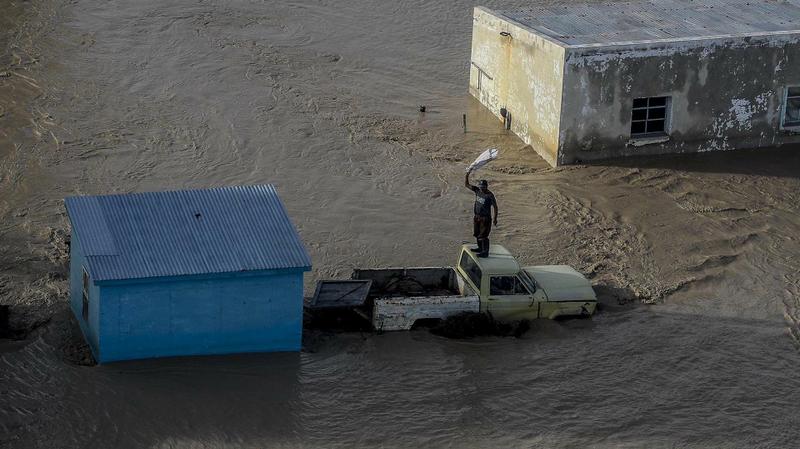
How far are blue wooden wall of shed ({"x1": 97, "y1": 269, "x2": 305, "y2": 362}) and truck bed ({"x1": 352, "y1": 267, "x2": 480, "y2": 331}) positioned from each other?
1317mm

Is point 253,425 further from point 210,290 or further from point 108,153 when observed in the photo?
point 108,153

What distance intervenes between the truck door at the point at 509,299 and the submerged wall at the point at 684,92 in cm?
667

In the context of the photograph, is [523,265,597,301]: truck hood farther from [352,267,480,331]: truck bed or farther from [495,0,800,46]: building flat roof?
[495,0,800,46]: building flat roof

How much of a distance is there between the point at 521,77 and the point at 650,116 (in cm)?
276

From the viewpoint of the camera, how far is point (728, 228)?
67.3 feet

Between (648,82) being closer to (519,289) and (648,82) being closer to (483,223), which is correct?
(483,223)

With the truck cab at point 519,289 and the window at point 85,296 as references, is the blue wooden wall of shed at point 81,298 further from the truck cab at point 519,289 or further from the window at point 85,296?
the truck cab at point 519,289

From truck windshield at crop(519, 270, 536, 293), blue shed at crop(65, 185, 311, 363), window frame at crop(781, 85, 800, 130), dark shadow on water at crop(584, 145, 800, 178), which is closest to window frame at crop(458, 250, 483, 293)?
truck windshield at crop(519, 270, 536, 293)

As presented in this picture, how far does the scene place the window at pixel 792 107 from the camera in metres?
23.7

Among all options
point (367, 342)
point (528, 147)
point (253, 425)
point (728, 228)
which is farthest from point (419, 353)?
point (528, 147)

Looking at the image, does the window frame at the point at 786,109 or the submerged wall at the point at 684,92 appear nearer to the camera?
the submerged wall at the point at 684,92

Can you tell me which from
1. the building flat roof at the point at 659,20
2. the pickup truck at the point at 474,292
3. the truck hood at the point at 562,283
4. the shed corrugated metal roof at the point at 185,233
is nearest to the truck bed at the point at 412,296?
the pickup truck at the point at 474,292

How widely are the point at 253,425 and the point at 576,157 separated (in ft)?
35.5

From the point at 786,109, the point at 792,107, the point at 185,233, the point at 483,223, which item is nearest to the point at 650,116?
the point at 786,109
